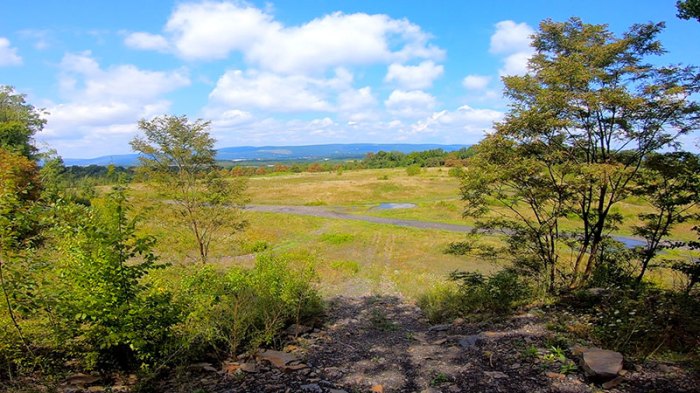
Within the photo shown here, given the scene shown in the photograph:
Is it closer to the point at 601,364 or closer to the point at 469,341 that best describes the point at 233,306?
the point at 469,341

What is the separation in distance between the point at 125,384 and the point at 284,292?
11.7 ft

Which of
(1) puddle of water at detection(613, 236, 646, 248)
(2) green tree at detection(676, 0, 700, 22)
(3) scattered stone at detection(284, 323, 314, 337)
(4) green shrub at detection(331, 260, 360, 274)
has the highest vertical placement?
(2) green tree at detection(676, 0, 700, 22)

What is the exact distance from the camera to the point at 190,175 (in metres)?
15.8

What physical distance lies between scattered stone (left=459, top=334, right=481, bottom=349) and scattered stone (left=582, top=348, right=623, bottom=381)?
2339 millimetres

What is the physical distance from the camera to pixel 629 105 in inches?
379

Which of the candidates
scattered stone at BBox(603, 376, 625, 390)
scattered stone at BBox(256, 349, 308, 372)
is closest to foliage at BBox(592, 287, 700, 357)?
scattered stone at BBox(603, 376, 625, 390)

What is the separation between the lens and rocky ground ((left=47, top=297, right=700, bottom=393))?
17.1 ft

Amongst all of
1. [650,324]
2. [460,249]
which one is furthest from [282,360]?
[460,249]

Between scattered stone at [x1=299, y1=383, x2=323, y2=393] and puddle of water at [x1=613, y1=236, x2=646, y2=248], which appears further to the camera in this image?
puddle of water at [x1=613, y1=236, x2=646, y2=248]

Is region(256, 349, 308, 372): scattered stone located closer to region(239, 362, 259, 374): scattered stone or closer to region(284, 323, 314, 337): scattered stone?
region(239, 362, 259, 374): scattered stone

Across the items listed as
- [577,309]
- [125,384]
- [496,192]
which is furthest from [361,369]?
[496,192]

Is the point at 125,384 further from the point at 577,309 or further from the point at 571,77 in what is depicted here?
the point at 571,77

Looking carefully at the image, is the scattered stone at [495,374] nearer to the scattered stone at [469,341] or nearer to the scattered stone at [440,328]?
the scattered stone at [469,341]

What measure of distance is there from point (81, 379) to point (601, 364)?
7.28 m
